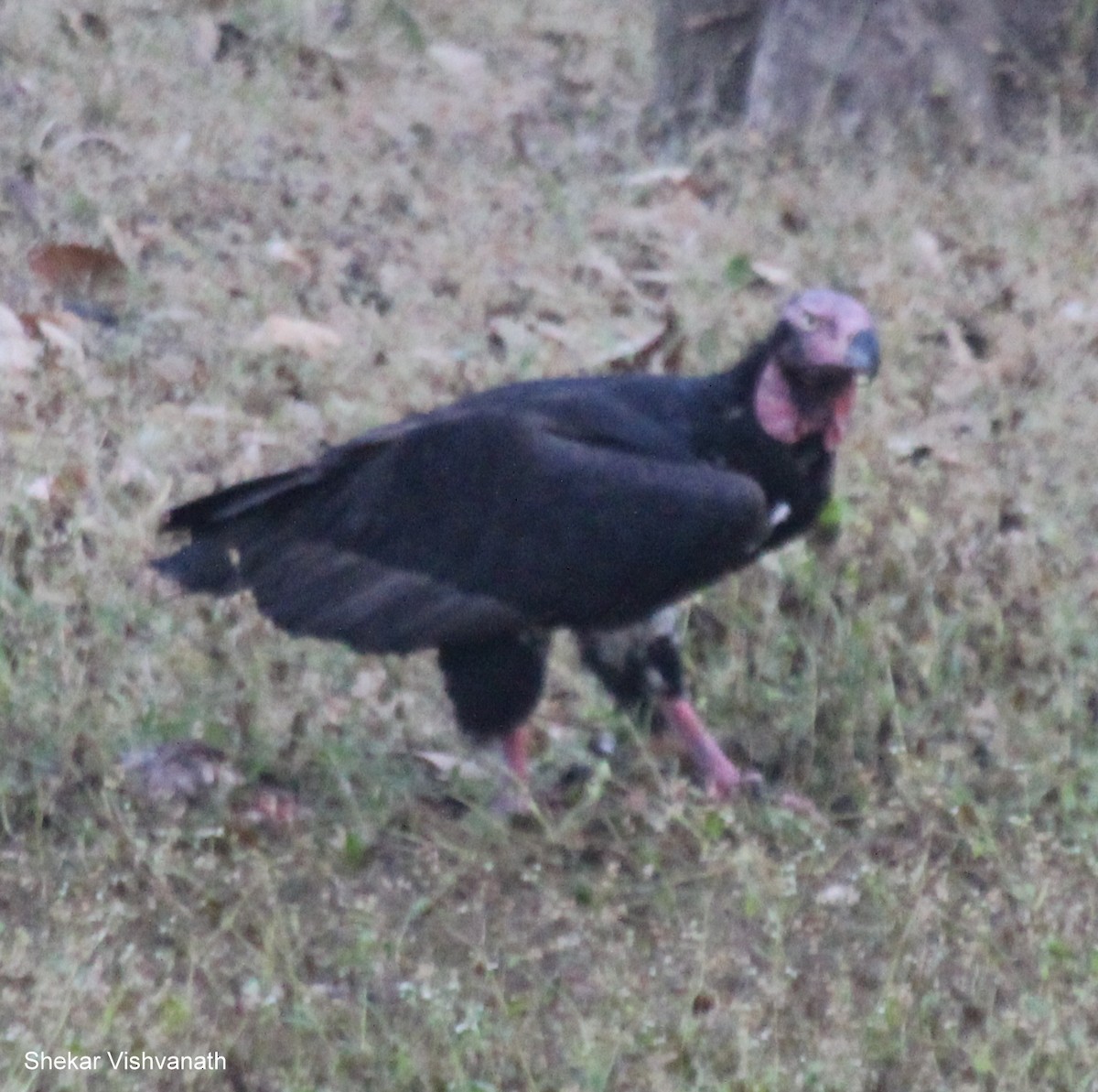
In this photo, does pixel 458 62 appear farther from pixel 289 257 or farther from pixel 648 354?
pixel 648 354

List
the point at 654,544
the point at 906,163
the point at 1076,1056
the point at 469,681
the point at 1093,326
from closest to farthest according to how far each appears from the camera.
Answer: the point at 1076,1056, the point at 654,544, the point at 469,681, the point at 1093,326, the point at 906,163

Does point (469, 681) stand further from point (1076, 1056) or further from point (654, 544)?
point (1076, 1056)

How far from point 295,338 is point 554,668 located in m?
1.39

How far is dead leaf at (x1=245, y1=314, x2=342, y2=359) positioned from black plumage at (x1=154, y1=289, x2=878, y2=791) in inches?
52.7

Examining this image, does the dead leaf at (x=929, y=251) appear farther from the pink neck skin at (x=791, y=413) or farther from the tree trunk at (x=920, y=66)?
the pink neck skin at (x=791, y=413)

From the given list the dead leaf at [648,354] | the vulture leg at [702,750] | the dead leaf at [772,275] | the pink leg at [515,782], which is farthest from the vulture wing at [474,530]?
the dead leaf at [772,275]

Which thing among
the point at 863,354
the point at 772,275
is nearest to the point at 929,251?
the point at 772,275

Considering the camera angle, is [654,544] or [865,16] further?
[865,16]

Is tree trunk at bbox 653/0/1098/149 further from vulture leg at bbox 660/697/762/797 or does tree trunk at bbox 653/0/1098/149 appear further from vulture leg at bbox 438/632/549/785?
vulture leg at bbox 438/632/549/785

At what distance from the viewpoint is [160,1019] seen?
326 centimetres

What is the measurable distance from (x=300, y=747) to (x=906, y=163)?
345 centimetres

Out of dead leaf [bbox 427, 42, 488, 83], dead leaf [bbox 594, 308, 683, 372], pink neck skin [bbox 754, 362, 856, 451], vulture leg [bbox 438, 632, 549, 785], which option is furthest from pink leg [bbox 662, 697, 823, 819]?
dead leaf [bbox 427, 42, 488, 83]

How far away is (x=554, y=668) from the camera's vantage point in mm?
4570

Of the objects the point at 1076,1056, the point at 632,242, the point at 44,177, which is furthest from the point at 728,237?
the point at 1076,1056
